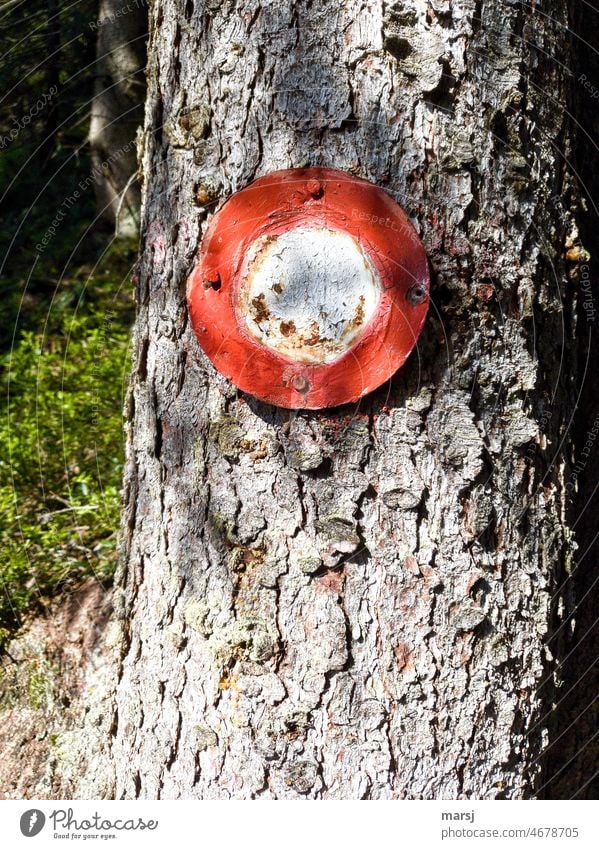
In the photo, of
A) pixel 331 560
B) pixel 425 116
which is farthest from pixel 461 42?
pixel 331 560

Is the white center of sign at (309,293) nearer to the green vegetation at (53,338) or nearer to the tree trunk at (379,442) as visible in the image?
the tree trunk at (379,442)

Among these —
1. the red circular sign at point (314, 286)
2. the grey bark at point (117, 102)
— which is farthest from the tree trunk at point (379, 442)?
the grey bark at point (117, 102)

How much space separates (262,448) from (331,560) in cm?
27

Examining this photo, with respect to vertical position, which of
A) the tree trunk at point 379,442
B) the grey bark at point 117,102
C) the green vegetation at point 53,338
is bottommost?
the tree trunk at point 379,442

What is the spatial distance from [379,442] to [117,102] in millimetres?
3313

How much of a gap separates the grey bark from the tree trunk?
7.55ft

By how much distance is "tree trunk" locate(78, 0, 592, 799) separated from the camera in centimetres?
147

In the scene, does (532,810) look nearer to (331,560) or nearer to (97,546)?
(331,560)

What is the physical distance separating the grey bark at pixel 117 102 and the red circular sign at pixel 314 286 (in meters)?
2.38

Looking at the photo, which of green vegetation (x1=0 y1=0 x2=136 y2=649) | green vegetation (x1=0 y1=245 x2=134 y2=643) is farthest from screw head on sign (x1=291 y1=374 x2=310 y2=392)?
green vegetation (x1=0 y1=0 x2=136 y2=649)

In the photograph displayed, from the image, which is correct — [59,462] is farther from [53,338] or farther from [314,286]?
[314,286]

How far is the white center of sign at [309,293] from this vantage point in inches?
58.4

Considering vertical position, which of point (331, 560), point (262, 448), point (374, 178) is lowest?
point (331, 560)

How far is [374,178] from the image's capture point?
1.48m
